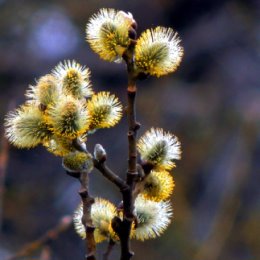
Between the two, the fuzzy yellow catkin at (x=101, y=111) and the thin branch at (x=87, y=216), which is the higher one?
the fuzzy yellow catkin at (x=101, y=111)

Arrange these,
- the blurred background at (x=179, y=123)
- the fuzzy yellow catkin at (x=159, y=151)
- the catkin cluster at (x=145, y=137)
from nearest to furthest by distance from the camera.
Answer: the catkin cluster at (x=145, y=137) → the fuzzy yellow catkin at (x=159, y=151) → the blurred background at (x=179, y=123)

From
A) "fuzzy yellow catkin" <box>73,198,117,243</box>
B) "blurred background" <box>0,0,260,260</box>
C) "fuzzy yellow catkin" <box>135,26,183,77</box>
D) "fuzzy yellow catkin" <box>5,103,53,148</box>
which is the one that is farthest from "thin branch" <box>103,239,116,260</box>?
"blurred background" <box>0,0,260,260</box>

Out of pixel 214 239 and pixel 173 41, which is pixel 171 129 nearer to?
pixel 214 239

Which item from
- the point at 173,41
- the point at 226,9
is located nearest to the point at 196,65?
the point at 226,9

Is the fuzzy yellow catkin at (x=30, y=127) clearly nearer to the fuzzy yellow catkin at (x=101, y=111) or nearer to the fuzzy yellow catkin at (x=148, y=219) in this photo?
the fuzzy yellow catkin at (x=101, y=111)

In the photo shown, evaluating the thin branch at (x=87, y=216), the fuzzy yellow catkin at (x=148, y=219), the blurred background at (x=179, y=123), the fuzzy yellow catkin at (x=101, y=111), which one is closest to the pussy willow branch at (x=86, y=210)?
the thin branch at (x=87, y=216)

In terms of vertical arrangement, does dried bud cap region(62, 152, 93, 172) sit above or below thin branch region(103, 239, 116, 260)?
above

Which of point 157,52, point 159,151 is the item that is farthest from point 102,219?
point 157,52

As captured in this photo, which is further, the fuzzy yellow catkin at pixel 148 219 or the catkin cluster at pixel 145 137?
the fuzzy yellow catkin at pixel 148 219

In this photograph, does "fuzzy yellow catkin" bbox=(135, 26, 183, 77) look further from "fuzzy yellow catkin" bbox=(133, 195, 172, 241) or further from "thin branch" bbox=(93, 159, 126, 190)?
"fuzzy yellow catkin" bbox=(133, 195, 172, 241)
